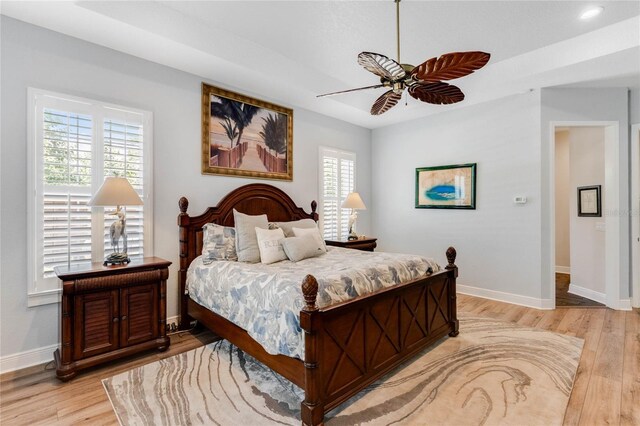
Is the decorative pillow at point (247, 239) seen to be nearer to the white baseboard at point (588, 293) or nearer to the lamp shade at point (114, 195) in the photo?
the lamp shade at point (114, 195)

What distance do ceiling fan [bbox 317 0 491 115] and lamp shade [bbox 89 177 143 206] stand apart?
222cm

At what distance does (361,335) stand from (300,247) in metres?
1.32

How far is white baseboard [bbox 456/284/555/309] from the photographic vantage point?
Result: 412 centimetres

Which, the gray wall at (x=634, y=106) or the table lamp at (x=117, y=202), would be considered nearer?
the table lamp at (x=117, y=202)

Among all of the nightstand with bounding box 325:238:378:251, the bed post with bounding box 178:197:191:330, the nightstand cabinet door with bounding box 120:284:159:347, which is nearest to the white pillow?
the nightstand with bounding box 325:238:378:251

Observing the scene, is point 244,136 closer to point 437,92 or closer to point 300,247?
point 300,247

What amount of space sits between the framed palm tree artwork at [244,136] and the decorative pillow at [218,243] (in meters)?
0.77

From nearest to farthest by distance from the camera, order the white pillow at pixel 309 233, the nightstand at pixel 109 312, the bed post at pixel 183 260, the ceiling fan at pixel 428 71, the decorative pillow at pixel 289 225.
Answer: the ceiling fan at pixel 428 71 → the nightstand at pixel 109 312 → the bed post at pixel 183 260 → the white pillow at pixel 309 233 → the decorative pillow at pixel 289 225

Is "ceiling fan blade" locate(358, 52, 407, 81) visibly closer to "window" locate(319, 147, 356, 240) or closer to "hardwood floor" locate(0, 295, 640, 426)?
"hardwood floor" locate(0, 295, 640, 426)

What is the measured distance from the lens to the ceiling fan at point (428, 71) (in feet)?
6.48

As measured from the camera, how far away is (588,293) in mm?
4676

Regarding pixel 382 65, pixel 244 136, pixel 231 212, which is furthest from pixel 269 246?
pixel 382 65

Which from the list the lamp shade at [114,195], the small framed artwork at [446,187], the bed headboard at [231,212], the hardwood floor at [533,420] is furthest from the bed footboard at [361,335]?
the small framed artwork at [446,187]

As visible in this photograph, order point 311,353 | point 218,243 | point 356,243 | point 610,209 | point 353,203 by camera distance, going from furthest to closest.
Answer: point 353,203, point 356,243, point 610,209, point 218,243, point 311,353
